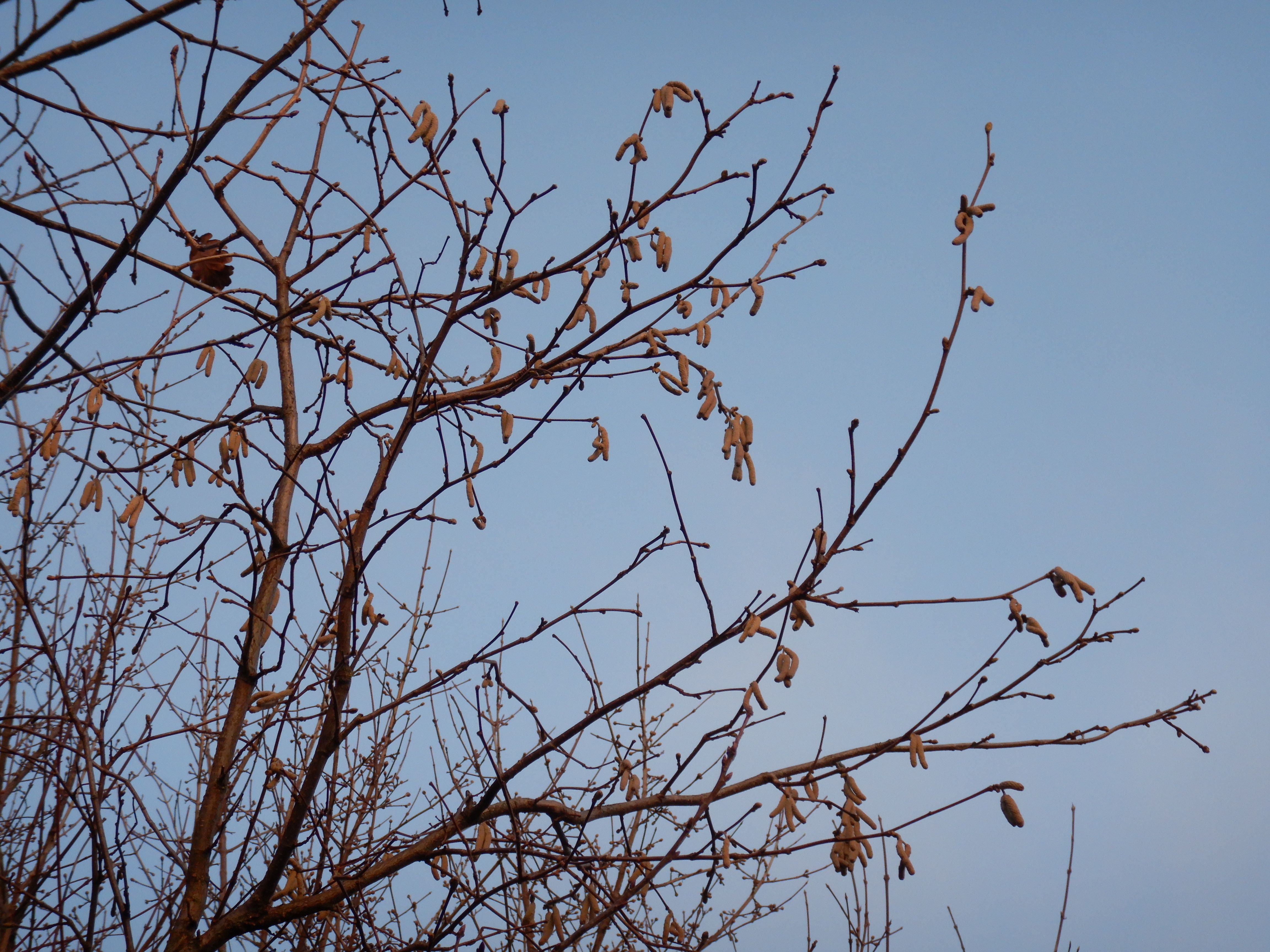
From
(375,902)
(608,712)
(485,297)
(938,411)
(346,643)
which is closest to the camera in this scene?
(938,411)

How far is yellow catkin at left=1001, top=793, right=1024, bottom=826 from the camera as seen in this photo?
2.02 metres

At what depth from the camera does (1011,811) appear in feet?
6.75

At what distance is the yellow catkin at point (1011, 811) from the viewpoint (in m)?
2.02

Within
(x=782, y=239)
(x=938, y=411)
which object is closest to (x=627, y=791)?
(x=938, y=411)

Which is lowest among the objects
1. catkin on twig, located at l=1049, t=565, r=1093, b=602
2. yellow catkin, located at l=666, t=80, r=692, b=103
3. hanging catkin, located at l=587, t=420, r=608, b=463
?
catkin on twig, located at l=1049, t=565, r=1093, b=602

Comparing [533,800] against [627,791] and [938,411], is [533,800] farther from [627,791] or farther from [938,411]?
[938,411]

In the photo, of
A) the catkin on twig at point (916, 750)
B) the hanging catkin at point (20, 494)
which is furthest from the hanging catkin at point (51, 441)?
the catkin on twig at point (916, 750)

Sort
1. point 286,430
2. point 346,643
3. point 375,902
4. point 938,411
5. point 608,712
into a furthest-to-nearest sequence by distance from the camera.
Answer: point 375,902, point 286,430, point 346,643, point 608,712, point 938,411

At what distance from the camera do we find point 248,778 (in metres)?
2.73

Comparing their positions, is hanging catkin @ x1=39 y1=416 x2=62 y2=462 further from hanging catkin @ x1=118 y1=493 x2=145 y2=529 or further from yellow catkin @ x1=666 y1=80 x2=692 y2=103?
yellow catkin @ x1=666 y1=80 x2=692 y2=103

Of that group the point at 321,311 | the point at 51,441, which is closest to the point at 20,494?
the point at 51,441

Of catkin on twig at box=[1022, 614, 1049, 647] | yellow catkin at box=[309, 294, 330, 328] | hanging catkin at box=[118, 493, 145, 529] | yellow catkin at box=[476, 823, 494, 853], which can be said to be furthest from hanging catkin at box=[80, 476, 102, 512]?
catkin on twig at box=[1022, 614, 1049, 647]

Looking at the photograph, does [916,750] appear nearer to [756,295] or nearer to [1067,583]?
[1067,583]

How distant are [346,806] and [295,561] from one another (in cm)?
319
